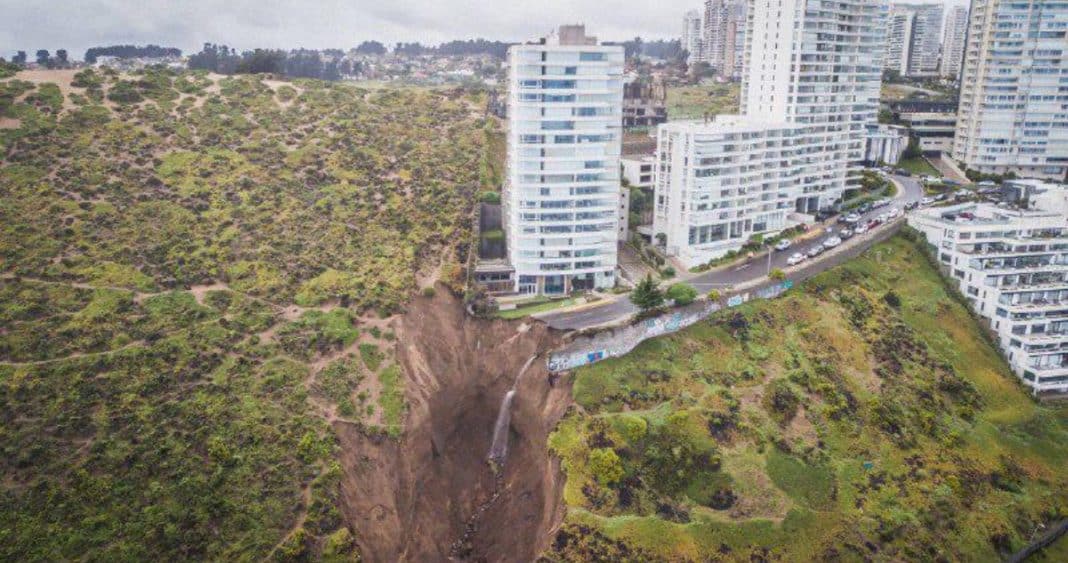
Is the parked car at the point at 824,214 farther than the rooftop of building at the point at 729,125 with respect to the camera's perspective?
Yes

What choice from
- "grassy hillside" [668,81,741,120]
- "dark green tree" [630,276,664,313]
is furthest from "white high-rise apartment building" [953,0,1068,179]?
"dark green tree" [630,276,664,313]

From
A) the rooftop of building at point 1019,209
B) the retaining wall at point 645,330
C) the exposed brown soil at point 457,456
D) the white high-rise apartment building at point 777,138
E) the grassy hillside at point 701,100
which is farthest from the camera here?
the grassy hillside at point 701,100

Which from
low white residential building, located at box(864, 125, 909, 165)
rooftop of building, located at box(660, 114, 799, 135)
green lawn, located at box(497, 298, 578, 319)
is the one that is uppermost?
rooftop of building, located at box(660, 114, 799, 135)

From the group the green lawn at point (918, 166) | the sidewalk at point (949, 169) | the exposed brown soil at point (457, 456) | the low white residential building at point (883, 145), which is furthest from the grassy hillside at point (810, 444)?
the low white residential building at point (883, 145)

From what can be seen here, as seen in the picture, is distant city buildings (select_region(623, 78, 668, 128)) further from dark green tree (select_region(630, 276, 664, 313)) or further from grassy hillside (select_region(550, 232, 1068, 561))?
dark green tree (select_region(630, 276, 664, 313))

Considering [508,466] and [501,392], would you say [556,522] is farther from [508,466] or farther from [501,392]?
[501,392]

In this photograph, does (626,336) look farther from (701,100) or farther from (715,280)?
(701,100)

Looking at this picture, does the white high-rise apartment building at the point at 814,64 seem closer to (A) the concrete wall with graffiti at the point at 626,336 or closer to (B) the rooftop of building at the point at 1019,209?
(B) the rooftop of building at the point at 1019,209
